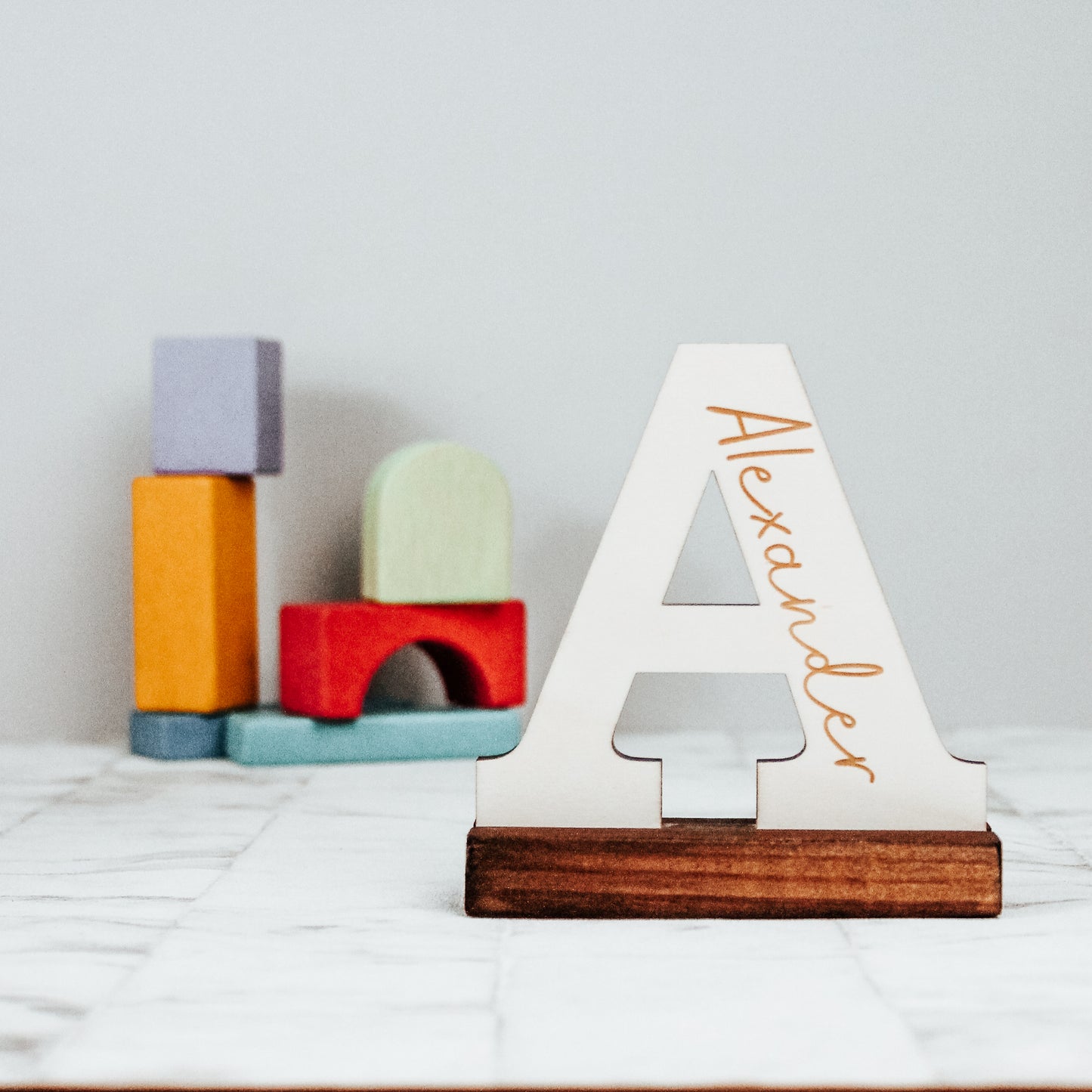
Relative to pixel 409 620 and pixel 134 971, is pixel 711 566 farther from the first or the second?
pixel 134 971

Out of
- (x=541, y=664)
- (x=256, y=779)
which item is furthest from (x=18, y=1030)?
(x=541, y=664)

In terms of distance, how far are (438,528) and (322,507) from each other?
0.96 ft

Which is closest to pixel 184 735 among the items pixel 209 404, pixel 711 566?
pixel 209 404

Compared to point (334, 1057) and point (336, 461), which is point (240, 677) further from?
point (334, 1057)

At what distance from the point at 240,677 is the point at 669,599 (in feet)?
1.77

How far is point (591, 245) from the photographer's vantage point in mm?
1750

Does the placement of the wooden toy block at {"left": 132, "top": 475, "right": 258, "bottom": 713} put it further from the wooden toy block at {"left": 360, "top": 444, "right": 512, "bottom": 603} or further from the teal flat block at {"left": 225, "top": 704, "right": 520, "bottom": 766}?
the wooden toy block at {"left": 360, "top": 444, "right": 512, "bottom": 603}

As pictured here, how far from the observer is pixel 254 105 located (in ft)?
5.70

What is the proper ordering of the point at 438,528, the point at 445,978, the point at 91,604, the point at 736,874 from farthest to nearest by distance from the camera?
the point at 91,604
the point at 438,528
the point at 736,874
the point at 445,978

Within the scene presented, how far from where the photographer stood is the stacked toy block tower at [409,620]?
4.93 feet

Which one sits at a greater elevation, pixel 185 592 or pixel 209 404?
pixel 209 404

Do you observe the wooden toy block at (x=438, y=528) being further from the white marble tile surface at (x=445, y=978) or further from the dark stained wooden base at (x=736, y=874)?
the dark stained wooden base at (x=736, y=874)

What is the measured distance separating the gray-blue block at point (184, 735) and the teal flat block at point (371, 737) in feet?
0.06

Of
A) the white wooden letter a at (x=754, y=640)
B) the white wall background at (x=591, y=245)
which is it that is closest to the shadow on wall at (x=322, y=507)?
the white wall background at (x=591, y=245)
